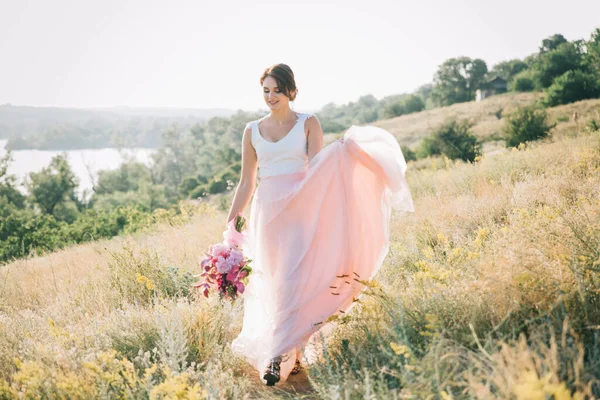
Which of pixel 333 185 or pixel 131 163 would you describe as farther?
pixel 131 163

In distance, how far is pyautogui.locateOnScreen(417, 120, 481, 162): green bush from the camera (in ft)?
52.7

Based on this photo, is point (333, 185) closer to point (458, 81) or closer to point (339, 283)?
point (339, 283)

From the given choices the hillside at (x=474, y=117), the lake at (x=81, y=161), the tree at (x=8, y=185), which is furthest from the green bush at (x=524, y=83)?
the tree at (x=8, y=185)

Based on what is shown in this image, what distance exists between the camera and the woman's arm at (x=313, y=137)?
372cm

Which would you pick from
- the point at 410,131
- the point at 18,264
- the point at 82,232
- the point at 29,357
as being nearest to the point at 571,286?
the point at 29,357

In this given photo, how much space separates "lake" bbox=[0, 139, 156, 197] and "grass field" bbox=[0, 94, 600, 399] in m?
43.5

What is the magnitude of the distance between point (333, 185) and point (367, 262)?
75cm

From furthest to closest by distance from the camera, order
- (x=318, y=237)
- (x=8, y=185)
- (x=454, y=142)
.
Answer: (x=8, y=185), (x=454, y=142), (x=318, y=237)

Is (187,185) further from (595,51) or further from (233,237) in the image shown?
(233,237)

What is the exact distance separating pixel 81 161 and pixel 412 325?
56.6 metres

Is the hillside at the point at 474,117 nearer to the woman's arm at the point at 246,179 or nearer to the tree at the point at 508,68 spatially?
the woman's arm at the point at 246,179

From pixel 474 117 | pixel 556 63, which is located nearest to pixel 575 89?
pixel 474 117

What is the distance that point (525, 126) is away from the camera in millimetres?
15422

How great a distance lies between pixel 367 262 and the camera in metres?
3.67
